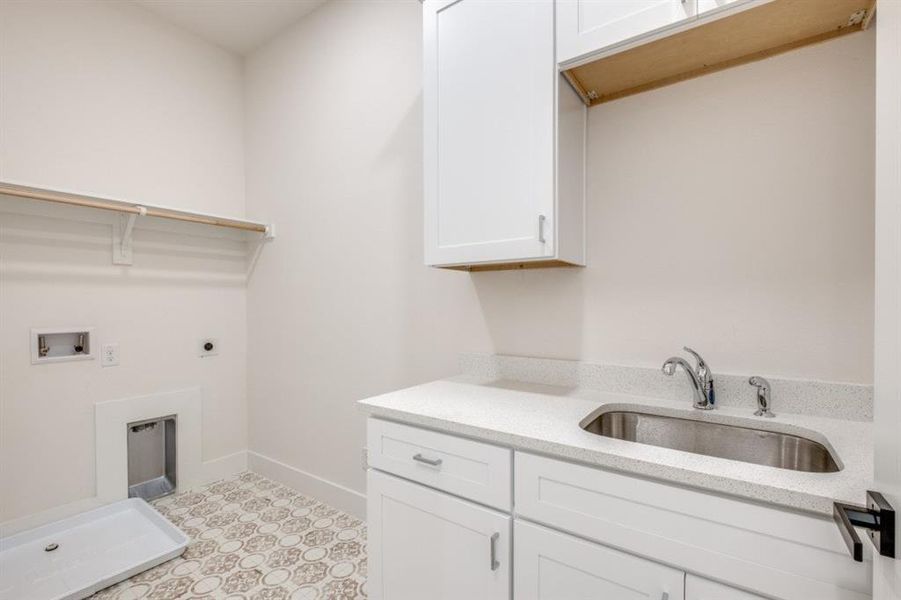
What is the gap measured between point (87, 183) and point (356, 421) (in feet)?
6.17

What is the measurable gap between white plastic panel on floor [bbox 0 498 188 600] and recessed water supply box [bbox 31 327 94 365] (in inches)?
31.1

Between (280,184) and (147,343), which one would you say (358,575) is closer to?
(147,343)

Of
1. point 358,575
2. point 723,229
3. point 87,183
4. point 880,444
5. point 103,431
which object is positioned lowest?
point 358,575

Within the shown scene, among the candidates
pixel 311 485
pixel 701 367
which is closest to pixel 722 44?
pixel 701 367

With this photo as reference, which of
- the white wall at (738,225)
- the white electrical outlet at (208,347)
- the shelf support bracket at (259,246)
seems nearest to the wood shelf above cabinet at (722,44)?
the white wall at (738,225)

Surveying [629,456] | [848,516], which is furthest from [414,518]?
[848,516]

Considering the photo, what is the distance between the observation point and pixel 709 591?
0.86 meters

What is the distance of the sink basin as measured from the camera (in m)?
1.12

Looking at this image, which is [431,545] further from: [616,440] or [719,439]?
[719,439]

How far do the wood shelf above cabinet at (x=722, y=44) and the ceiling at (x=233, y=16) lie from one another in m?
1.88

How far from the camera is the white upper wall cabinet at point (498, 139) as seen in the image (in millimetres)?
1345

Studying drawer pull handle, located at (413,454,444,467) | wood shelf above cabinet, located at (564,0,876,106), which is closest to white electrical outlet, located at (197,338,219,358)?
drawer pull handle, located at (413,454,444,467)

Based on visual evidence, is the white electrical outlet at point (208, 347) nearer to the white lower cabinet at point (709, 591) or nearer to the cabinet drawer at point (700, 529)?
the cabinet drawer at point (700, 529)

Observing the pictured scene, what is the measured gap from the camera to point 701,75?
1.38 metres
